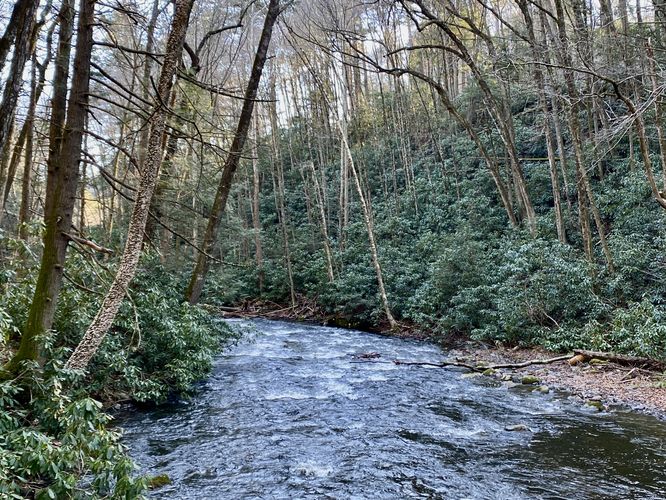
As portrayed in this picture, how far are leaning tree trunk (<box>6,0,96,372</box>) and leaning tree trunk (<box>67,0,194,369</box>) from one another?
41 centimetres

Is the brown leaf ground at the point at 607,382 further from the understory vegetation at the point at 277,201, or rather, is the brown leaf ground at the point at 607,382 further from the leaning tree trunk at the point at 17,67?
the leaning tree trunk at the point at 17,67

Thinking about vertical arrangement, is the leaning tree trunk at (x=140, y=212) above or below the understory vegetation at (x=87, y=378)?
above

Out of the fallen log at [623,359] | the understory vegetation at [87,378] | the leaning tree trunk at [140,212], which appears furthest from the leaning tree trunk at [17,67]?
the fallen log at [623,359]

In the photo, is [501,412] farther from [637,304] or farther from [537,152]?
[537,152]

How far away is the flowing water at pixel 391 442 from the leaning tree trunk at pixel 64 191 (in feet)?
6.44

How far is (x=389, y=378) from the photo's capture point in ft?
28.0

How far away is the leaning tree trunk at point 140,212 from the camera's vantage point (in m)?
4.21

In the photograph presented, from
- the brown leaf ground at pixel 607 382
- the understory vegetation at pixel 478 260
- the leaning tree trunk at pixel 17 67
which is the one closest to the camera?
the leaning tree trunk at pixel 17 67

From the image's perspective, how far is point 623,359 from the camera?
26.7 ft

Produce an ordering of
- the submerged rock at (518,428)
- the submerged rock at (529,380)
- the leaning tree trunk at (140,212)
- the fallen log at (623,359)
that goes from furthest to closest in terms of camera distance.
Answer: the submerged rock at (529,380) → the fallen log at (623,359) → the submerged rock at (518,428) → the leaning tree trunk at (140,212)

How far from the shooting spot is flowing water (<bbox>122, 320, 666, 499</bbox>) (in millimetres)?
4234

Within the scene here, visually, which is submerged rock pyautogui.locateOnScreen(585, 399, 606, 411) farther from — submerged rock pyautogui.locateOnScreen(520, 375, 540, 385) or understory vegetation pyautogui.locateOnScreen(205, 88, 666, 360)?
understory vegetation pyautogui.locateOnScreen(205, 88, 666, 360)

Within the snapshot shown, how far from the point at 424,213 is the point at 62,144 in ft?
51.1

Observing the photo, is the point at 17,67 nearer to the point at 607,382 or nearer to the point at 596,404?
the point at 596,404
